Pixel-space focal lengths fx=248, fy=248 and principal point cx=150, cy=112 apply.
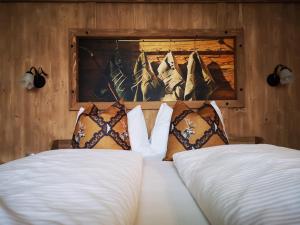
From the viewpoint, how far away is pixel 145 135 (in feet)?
7.07

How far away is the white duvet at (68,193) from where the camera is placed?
0.50 m

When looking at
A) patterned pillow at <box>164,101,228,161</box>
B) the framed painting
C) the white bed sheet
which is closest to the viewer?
the white bed sheet

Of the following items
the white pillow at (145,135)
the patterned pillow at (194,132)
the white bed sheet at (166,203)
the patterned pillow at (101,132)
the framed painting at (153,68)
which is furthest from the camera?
the framed painting at (153,68)

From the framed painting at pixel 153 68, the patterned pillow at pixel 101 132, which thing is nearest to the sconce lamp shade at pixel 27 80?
the framed painting at pixel 153 68

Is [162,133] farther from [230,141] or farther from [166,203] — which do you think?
[166,203]

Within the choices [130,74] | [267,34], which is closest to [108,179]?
[130,74]

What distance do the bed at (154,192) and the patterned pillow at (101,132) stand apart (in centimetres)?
65

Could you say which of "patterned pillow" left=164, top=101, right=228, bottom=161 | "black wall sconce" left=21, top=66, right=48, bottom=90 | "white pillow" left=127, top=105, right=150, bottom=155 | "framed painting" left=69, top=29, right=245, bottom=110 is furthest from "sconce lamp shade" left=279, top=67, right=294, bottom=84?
"black wall sconce" left=21, top=66, right=48, bottom=90

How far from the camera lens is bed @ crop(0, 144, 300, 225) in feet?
1.65

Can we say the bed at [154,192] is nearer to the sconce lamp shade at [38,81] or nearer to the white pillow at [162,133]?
the white pillow at [162,133]

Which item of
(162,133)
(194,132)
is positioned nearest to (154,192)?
(194,132)

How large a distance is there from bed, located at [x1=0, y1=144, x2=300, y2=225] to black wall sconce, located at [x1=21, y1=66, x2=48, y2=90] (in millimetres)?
1453

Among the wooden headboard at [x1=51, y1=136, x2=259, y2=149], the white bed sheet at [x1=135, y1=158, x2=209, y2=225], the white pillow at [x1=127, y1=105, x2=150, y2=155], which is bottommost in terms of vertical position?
the wooden headboard at [x1=51, y1=136, x2=259, y2=149]

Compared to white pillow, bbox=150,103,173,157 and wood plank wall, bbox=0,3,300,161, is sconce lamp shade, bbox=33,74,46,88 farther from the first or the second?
white pillow, bbox=150,103,173,157
